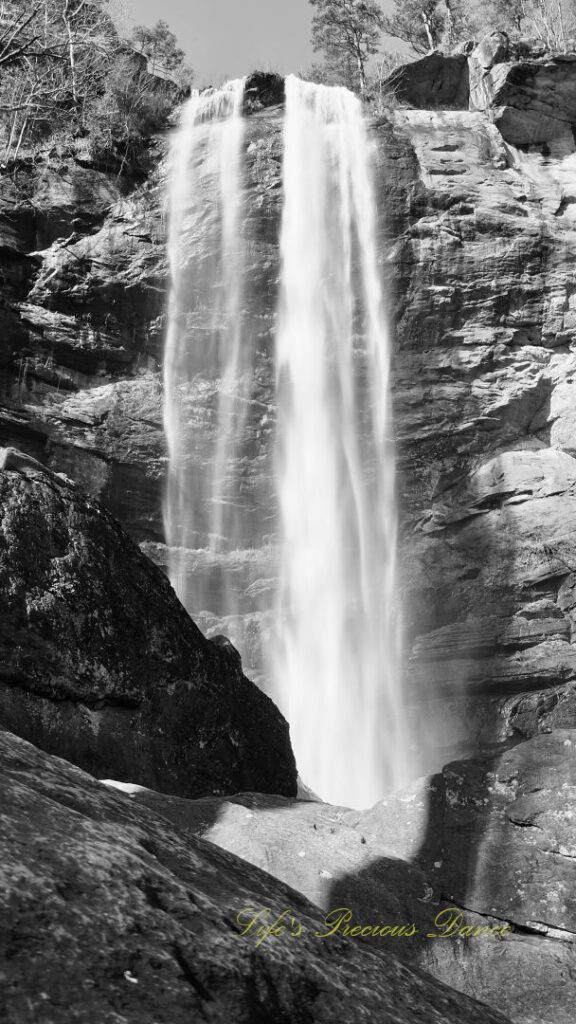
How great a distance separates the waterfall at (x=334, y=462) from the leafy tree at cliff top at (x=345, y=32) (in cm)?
1157

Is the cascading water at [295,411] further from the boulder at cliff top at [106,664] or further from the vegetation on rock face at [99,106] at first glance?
the boulder at cliff top at [106,664]

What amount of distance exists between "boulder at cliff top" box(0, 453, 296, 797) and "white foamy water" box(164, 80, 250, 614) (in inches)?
497

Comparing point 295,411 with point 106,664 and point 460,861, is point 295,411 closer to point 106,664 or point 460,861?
point 106,664

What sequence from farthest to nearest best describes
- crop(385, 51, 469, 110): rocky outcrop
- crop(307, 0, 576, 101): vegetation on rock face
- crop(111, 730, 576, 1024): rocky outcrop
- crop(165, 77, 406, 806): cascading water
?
crop(307, 0, 576, 101): vegetation on rock face, crop(385, 51, 469, 110): rocky outcrop, crop(165, 77, 406, 806): cascading water, crop(111, 730, 576, 1024): rocky outcrop

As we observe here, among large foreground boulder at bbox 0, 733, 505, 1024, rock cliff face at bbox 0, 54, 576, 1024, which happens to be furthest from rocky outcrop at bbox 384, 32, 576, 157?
large foreground boulder at bbox 0, 733, 505, 1024

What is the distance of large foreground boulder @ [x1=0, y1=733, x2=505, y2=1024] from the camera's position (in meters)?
2.07

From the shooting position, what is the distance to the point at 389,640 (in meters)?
19.4

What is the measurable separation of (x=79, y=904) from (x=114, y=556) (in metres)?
5.41

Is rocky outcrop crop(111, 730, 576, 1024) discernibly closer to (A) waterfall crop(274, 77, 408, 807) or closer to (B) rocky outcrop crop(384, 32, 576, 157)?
(A) waterfall crop(274, 77, 408, 807)

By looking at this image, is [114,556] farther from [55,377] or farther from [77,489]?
[55,377]

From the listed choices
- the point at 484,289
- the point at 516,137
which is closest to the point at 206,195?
the point at 484,289

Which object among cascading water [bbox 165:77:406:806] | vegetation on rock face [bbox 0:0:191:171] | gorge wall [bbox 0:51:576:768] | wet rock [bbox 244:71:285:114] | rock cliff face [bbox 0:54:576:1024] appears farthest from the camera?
wet rock [bbox 244:71:285:114]

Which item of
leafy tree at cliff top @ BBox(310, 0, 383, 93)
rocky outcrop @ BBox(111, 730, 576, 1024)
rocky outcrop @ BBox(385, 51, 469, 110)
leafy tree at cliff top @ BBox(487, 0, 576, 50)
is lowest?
rocky outcrop @ BBox(111, 730, 576, 1024)

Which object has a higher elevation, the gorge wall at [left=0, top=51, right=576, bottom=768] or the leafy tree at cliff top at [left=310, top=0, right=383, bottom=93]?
the leafy tree at cliff top at [left=310, top=0, right=383, bottom=93]
